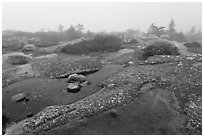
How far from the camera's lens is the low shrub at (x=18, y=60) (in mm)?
27812

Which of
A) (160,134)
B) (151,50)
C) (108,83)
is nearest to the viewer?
(160,134)

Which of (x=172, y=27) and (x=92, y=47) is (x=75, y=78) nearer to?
(x=92, y=47)

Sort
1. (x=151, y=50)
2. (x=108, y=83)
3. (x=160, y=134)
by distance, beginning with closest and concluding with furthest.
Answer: (x=160, y=134)
(x=108, y=83)
(x=151, y=50)

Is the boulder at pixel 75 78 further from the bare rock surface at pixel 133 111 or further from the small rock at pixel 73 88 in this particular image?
the bare rock surface at pixel 133 111

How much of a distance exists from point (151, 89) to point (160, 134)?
15.1ft

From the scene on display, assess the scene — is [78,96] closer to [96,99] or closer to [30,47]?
[96,99]

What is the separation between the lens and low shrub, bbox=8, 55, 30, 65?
91.2 feet

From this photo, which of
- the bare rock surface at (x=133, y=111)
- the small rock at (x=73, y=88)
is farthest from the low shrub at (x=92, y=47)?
the bare rock surface at (x=133, y=111)

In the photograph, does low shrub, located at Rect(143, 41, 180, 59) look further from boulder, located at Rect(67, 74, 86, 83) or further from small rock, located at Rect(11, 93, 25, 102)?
small rock, located at Rect(11, 93, 25, 102)

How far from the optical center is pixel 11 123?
1372 cm

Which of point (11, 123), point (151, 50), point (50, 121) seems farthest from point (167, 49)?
point (11, 123)

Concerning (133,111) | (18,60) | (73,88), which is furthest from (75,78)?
(18,60)

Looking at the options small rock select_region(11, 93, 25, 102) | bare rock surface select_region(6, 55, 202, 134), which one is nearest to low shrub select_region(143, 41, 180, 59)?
bare rock surface select_region(6, 55, 202, 134)

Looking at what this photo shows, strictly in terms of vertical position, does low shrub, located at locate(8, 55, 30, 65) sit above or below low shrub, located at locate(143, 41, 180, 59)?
below
